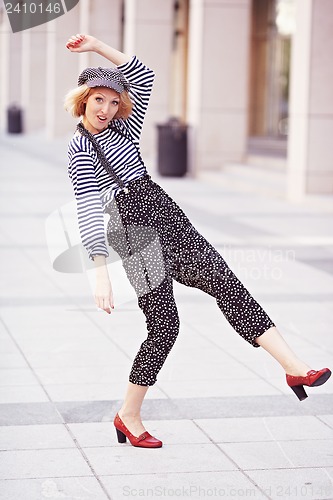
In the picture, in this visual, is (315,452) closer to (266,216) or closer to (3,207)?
(266,216)

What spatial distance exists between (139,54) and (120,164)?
71.4 ft

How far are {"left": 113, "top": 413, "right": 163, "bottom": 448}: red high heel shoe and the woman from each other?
0.32 m

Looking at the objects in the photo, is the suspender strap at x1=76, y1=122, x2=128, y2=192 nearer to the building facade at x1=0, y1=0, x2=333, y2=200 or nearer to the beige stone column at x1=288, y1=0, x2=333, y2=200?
the building facade at x1=0, y1=0, x2=333, y2=200

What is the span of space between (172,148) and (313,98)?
5.78 meters

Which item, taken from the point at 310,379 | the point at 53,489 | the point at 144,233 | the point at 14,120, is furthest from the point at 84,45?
the point at 14,120

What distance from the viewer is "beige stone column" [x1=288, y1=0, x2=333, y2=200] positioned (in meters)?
17.2

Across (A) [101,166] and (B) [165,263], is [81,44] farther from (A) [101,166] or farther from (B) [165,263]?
(B) [165,263]

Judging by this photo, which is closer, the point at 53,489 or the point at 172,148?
the point at 53,489

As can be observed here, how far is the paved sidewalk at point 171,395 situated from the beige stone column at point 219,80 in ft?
35.3

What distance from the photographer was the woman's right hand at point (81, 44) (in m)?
5.05

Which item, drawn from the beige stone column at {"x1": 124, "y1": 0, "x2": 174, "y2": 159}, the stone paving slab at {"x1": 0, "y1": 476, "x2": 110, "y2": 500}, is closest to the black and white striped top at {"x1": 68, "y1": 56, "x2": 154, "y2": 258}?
the stone paving slab at {"x1": 0, "y1": 476, "x2": 110, "y2": 500}

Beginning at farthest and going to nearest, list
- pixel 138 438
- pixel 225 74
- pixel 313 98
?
pixel 225 74
pixel 313 98
pixel 138 438

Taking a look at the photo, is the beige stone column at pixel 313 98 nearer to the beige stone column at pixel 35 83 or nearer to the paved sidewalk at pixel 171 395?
the paved sidewalk at pixel 171 395

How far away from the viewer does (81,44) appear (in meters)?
5.07
